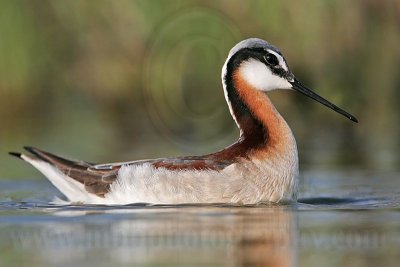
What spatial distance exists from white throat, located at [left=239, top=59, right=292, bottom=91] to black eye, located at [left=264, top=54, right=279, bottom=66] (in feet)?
0.21

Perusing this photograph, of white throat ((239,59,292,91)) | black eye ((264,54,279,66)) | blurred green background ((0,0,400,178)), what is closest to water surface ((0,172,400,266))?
white throat ((239,59,292,91))

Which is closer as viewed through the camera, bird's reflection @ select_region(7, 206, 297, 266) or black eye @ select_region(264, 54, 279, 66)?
bird's reflection @ select_region(7, 206, 297, 266)

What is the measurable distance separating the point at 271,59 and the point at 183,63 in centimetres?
840

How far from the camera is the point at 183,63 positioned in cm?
2089

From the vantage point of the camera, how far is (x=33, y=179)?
1516 centimetres

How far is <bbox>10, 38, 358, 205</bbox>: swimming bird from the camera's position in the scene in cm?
1180

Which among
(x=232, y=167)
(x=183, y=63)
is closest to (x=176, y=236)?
(x=232, y=167)

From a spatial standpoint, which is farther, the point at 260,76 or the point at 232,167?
the point at 260,76

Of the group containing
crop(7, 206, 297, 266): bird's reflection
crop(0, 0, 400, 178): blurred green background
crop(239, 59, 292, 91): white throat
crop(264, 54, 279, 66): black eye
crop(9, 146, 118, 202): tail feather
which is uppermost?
crop(0, 0, 400, 178): blurred green background

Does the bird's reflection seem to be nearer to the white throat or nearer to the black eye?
the white throat

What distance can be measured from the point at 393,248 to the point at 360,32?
11573 mm

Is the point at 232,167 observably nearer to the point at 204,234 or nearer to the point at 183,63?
the point at 204,234

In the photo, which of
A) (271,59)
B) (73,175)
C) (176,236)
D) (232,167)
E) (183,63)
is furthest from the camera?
(183,63)

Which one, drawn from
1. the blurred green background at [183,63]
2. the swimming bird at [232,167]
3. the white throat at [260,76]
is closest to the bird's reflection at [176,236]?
the swimming bird at [232,167]
